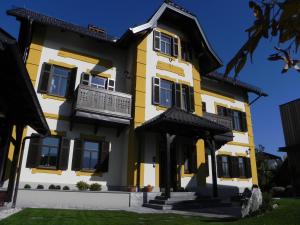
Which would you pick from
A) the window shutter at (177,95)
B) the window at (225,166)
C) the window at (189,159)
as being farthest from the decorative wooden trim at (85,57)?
A: the window at (225,166)

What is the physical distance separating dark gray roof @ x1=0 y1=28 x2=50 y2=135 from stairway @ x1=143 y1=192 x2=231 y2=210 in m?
6.15

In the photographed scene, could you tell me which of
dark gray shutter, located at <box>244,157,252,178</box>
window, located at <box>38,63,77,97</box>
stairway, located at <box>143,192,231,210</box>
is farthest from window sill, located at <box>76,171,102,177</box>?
dark gray shutter, located at <box>244,157,252,178</box>

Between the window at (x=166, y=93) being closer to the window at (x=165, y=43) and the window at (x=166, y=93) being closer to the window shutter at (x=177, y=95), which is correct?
the window shutter at (x=177, y=95)

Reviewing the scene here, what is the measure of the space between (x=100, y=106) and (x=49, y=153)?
3.29 metres

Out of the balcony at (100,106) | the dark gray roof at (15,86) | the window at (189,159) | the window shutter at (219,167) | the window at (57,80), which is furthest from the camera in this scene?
the window shutter at (219,167)

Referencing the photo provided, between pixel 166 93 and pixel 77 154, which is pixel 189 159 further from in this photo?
pixel 77 154

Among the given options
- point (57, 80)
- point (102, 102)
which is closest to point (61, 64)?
point (57, 80)

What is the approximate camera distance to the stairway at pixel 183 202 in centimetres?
1162

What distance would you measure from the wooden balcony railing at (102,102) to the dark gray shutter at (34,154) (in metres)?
2.40

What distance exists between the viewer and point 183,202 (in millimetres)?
12047

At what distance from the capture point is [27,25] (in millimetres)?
13703

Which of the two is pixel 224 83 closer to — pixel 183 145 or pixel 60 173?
pixel 183 145

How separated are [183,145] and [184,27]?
26.6ft

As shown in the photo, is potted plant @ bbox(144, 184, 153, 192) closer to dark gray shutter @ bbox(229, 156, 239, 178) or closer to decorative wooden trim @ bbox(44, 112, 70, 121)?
decorative wooden trim @ bbox(44, 112, 70, 121)
